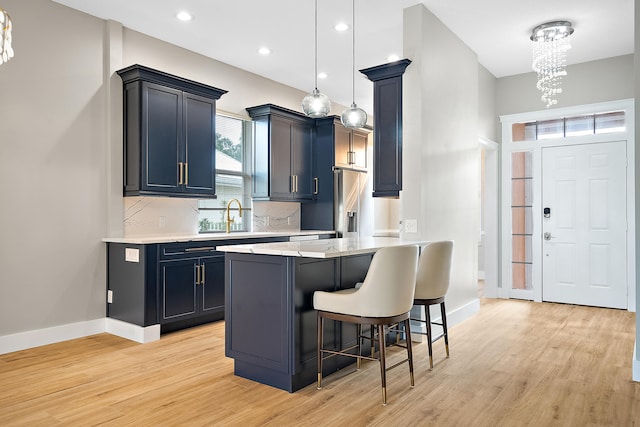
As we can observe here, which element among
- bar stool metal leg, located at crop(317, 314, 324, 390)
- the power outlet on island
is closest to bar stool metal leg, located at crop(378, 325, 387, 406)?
bar stool metal leg, located at crop(317, 314, 324, 390)

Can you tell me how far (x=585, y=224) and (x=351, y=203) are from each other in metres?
3.06

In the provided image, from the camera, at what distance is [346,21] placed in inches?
175

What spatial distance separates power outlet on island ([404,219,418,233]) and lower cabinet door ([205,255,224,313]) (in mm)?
1923

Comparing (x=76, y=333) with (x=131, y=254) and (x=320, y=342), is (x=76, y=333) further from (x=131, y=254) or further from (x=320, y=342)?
(x=320, y=342)

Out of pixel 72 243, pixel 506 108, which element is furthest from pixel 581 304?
pixel 72 243

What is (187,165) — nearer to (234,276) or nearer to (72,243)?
(72,243)

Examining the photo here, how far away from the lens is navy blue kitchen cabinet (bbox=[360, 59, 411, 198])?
423 cm

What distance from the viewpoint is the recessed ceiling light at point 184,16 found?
14.0ft

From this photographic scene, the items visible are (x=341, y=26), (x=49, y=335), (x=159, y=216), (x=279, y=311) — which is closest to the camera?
(x=279, y=311)

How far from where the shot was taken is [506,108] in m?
6.23

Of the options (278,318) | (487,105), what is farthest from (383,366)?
(487,105)

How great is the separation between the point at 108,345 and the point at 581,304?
5.42m

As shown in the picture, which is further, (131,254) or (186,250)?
(186,250)

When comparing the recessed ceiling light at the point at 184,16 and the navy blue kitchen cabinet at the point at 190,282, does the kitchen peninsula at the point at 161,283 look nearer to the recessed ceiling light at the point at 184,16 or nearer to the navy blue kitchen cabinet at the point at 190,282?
the navy blue kitchen cabinet at the point at 190,282
